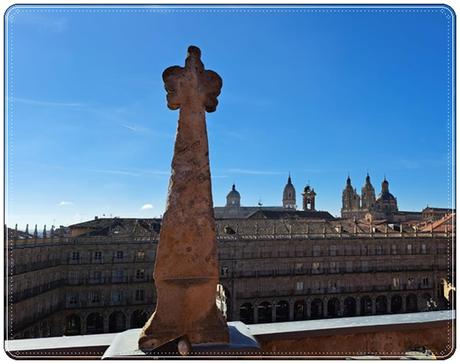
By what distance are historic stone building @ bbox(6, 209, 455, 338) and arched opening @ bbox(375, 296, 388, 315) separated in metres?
0.12

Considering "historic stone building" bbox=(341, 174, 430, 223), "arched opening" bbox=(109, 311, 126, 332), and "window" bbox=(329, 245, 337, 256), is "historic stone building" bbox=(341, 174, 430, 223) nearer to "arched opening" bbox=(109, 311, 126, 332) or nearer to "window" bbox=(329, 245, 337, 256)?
"window" bbox=(329, 245, 337, 256)

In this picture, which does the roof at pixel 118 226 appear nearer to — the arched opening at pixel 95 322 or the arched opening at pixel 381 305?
the arched opening at pixel 95 322

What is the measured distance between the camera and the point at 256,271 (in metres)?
41.4

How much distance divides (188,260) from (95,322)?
38251 millimetres

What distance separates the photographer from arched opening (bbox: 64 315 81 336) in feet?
119

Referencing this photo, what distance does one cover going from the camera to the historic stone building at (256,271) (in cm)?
3634

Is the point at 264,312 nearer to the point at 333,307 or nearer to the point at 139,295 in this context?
the point at 333,307

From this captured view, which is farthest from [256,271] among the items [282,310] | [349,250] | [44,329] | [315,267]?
[44,329]

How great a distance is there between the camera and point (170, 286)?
376 centimetres

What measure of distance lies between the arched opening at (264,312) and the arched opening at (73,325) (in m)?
16.6

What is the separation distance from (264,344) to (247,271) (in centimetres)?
3818

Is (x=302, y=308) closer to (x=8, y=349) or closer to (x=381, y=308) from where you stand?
(x=381, y=308)

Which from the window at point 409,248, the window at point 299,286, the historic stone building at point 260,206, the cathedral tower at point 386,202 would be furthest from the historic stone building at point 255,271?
the cathedral tower at point 386,202

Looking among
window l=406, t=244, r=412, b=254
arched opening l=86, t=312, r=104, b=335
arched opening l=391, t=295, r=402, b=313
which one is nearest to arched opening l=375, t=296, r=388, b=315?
arched opening l=391, t=295, r=402, b=313
